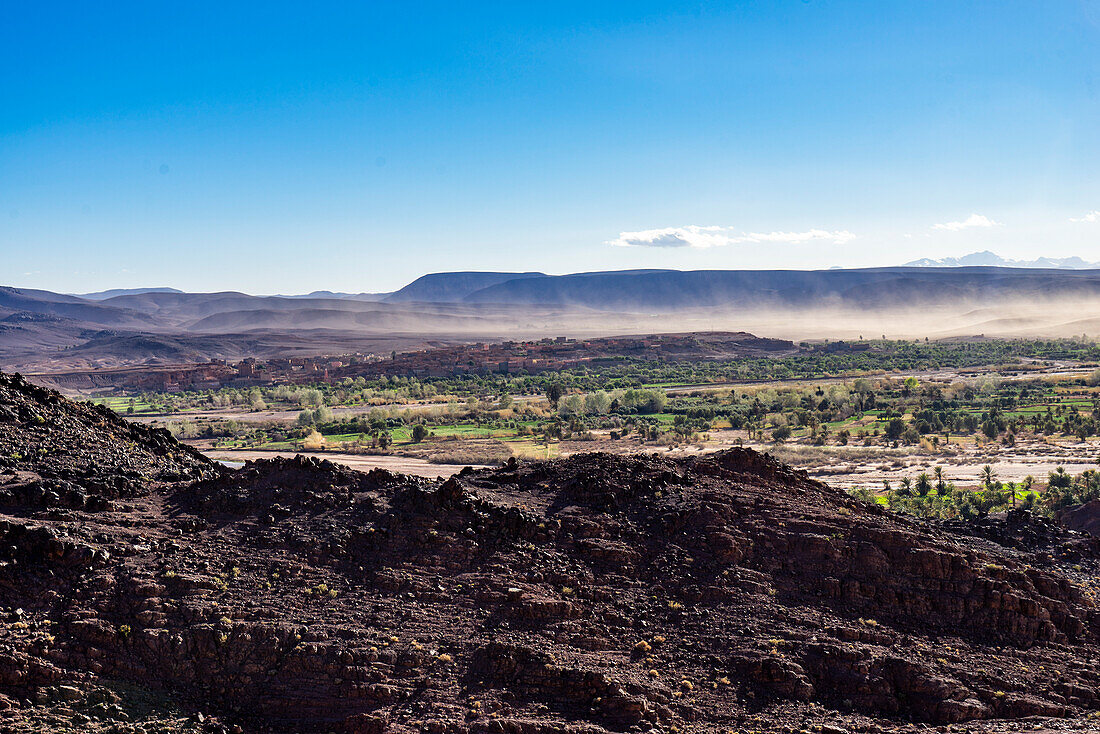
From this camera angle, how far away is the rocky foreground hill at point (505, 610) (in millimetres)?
10305

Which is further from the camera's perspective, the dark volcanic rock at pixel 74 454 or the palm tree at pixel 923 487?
the palm tree at pixel 923 487

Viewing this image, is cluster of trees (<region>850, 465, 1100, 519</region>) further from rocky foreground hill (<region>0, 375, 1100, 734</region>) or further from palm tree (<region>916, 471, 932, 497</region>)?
rocky foreground hill (<region>0, 375, 1100, 734</region>)

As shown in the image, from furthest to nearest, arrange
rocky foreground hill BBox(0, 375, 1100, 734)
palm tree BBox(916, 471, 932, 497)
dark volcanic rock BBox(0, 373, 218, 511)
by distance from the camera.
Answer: palm tree BBox(916, 471, 932, 497) → dark volcanic rock BBox(0, 373, 218, 511) → rocky foreground hill BBox(0, 375, 1100, 734)

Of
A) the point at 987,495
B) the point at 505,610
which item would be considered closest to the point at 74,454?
the point at 505,610

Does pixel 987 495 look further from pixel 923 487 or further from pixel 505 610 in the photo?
pixel 505 610

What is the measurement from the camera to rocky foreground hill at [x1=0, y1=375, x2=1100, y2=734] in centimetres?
1030

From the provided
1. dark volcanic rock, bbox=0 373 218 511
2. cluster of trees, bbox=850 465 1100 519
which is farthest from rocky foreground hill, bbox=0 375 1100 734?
cluster of trees, bbox=850 465 1100 519

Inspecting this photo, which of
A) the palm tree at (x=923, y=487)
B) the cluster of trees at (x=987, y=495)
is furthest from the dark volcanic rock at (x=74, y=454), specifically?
the palm tree at (x=923, y=487)

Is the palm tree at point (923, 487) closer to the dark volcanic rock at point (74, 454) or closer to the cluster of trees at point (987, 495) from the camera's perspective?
the cluster of trees at point (987, 495)

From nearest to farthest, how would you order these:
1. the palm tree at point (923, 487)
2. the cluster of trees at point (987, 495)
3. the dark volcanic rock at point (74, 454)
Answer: the dark volcanic rock at point (74, 454) < the cluster of trees at point (987, 495) < the palm tree at point (923, 487)

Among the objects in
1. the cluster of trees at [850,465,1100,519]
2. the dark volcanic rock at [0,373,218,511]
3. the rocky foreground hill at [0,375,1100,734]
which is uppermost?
the dark volcanic rock at [0,373,218,511]

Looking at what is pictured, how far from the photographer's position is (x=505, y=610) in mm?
11844

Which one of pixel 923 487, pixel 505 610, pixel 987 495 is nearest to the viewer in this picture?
pixel 505 610

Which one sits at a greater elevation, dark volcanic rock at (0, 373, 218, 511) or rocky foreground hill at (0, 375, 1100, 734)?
dark volcanic rock at (0, 373, 218, 511)
